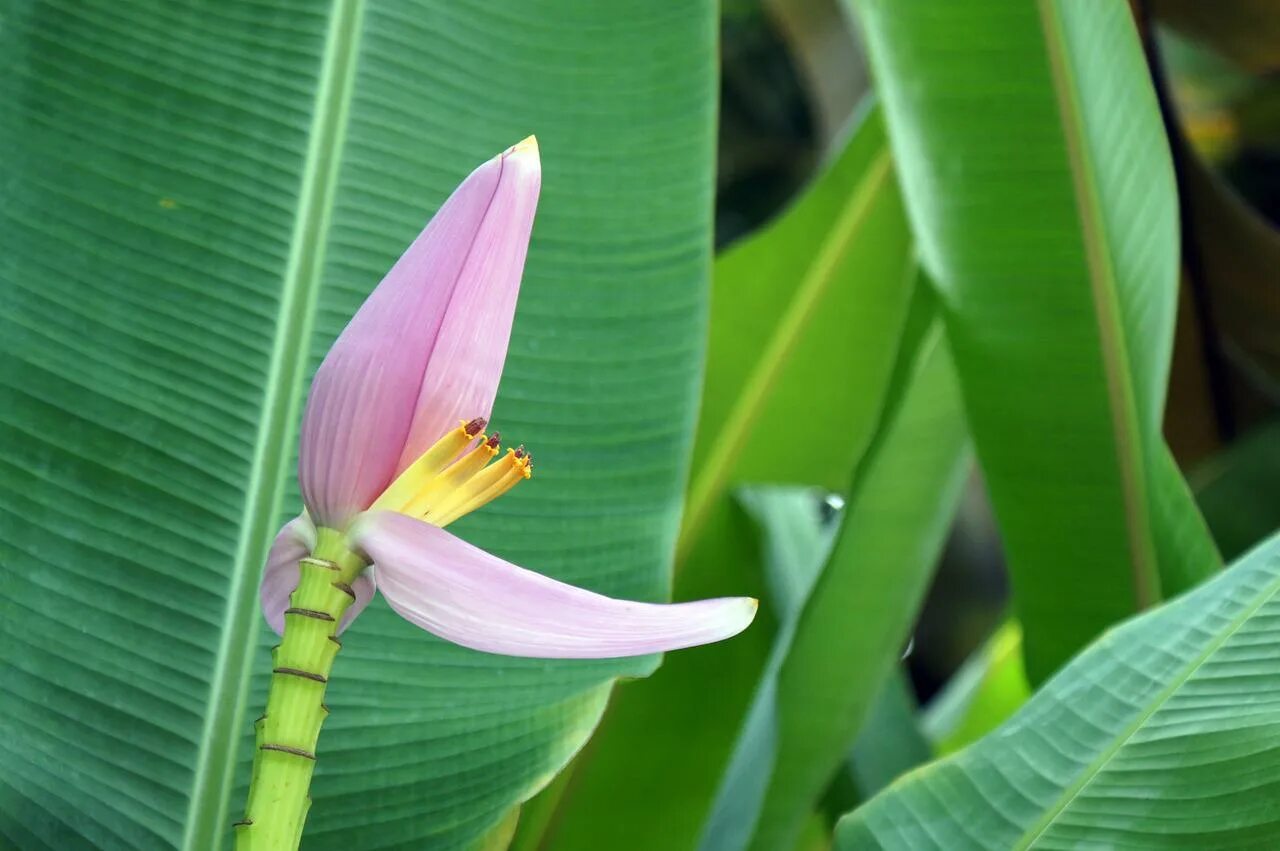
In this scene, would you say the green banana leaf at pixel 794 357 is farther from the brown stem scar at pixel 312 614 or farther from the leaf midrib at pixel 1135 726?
the brown stem scar at pixel 312 614

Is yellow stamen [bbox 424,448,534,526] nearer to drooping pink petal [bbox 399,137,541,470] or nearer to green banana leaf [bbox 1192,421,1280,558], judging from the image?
drooping pink petal [bbox 399,137,541,470]

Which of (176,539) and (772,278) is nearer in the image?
(176,539)

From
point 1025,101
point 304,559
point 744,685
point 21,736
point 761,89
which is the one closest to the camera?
point 304,559

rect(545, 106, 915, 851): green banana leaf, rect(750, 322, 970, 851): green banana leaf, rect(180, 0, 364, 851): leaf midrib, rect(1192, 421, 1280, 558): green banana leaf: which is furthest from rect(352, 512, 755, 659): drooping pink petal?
rect(1192, 421, 1280, 558): green banana leaf

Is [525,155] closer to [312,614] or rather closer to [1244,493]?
[312,614]

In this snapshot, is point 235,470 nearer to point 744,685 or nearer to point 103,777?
point 103,777

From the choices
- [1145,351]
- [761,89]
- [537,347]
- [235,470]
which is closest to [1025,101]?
[1145,351]
